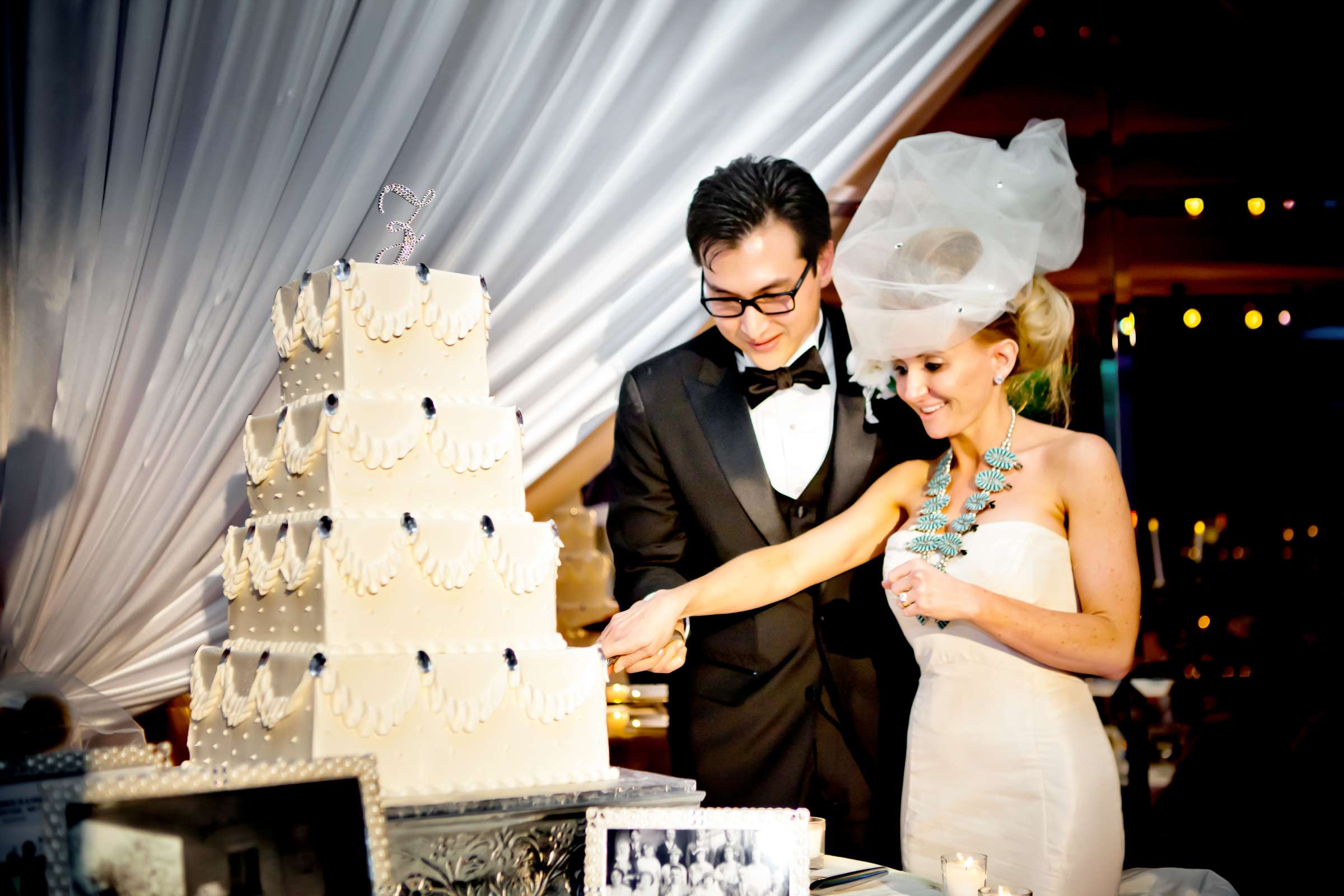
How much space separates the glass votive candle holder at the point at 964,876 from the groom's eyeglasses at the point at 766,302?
4.80 ft

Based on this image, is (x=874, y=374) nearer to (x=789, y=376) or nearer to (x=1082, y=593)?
(x=789, y=376)

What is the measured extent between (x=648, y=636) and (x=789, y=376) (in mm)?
770

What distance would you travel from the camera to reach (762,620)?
2.90m

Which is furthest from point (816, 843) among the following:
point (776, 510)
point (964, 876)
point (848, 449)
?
point (848, 449)

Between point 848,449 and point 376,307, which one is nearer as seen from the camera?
point 376,307

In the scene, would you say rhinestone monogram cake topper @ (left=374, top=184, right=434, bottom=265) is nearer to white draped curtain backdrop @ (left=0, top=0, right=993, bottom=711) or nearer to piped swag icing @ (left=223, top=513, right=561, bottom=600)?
white draped curtain backdrop @ (left=0, top=0, right=993, bottom=711)

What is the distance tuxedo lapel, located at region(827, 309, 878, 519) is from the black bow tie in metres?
0.07

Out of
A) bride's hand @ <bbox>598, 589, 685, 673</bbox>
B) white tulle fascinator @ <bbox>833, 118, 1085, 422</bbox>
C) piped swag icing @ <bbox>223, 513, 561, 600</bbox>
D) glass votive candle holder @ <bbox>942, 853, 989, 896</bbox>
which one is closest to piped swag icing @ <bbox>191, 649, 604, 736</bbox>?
piped swag icing @ <bbox>223, 513, 561, 600</bbox>

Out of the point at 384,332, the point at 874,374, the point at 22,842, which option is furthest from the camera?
the point at 874,374

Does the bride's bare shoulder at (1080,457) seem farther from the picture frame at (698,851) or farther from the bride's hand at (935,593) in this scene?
the picture frame at (698,851)

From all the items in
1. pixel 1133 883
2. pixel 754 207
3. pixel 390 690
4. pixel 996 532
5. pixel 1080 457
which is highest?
pixel 754 207

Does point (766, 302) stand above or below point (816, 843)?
above

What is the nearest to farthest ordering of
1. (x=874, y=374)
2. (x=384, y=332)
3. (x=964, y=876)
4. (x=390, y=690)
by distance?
1. (x=964, y=876)
2. (x=390, y=690)
3. (x=384, y=332)
4. (x=874, y=374)

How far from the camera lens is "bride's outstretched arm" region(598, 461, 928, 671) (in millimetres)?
2695
